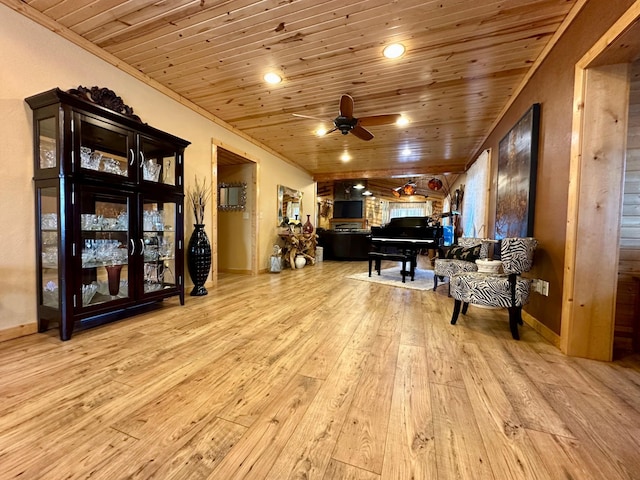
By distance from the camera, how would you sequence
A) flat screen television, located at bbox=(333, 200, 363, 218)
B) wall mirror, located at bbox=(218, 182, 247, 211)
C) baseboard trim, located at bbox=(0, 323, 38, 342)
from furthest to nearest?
flat screen television, located at bbox=(333, 200, 363, 218) → wall mirror, located at bbox=(218, 182, 247, 211) → baseboard trim, located at bbox=(0, 323, 38, 342)

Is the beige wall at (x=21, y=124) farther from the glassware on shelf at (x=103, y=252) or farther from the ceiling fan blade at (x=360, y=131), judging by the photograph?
the ceiling fan blade at (x=360, y=131)

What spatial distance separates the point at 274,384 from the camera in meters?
1.51

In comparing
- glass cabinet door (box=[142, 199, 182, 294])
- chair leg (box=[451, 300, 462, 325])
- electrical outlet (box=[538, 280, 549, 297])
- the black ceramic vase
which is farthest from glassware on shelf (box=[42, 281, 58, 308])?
electrical outlet (box=[538, 280, 549, 297])

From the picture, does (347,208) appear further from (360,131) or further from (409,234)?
(360,131)

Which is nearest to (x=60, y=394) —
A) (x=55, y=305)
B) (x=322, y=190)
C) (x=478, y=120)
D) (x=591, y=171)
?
(x=55, y=305)

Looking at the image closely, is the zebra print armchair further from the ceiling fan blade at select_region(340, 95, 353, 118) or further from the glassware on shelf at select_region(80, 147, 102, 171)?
the glassware on shelf at select_region(80, 147, 102, 171)

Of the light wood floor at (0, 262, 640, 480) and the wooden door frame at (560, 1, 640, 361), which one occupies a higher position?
the wooden door frame at (560, 1, 640, 361)

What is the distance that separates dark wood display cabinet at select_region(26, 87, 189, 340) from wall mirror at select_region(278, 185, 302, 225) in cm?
320

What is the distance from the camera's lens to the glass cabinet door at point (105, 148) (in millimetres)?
2197

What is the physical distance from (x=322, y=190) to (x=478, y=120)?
747 centimetres

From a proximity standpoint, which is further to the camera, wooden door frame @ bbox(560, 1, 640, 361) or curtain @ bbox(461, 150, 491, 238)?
curtain @ bbox(461, 150, 491, 238)

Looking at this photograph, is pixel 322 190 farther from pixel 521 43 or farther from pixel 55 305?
pixel 55 305

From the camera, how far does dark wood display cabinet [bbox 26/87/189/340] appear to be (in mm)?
2031

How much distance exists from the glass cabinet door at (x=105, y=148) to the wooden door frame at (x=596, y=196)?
3.63m
